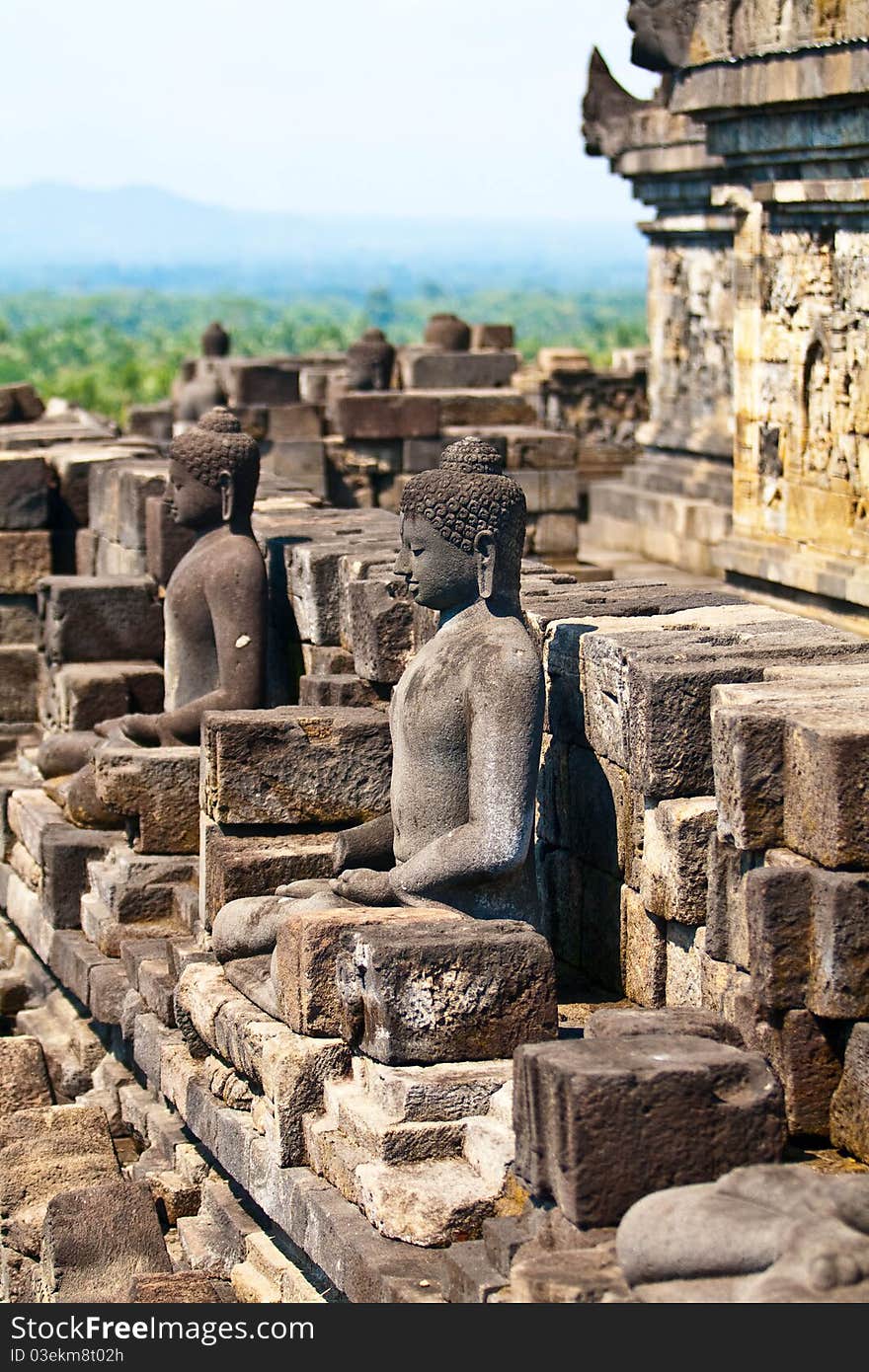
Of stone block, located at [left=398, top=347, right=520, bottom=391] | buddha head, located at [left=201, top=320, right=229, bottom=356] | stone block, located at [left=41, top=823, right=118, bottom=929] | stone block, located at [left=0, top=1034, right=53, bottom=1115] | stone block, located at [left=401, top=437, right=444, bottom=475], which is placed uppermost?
buddha head, located at [left=201, top=320, right=229, bottom=356]

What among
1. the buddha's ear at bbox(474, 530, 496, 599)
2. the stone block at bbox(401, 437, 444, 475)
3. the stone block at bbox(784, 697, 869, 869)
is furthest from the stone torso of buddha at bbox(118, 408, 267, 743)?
the stone block at bbox(401, 437, 444, 475)

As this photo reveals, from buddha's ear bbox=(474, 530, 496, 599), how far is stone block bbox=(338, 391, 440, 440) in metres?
12.1

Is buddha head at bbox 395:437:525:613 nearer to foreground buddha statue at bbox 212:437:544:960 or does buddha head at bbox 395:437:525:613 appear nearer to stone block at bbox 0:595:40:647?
foreground buddha statue at bbox 212:437:544:960

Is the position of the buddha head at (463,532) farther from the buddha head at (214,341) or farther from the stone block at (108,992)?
the buddha head at (214,341)

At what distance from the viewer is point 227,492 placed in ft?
25.8

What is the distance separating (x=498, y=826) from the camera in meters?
5.20

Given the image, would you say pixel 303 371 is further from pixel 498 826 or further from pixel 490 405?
pixel 498 826

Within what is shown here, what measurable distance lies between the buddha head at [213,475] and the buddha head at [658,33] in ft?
20.2

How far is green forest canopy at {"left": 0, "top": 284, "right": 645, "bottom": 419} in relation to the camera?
6831 centimetres

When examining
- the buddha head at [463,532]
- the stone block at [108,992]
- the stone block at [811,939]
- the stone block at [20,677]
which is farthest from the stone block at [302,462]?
the stone block at [811,939]

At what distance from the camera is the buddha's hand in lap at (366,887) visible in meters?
5.50

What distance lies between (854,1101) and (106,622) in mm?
5754
